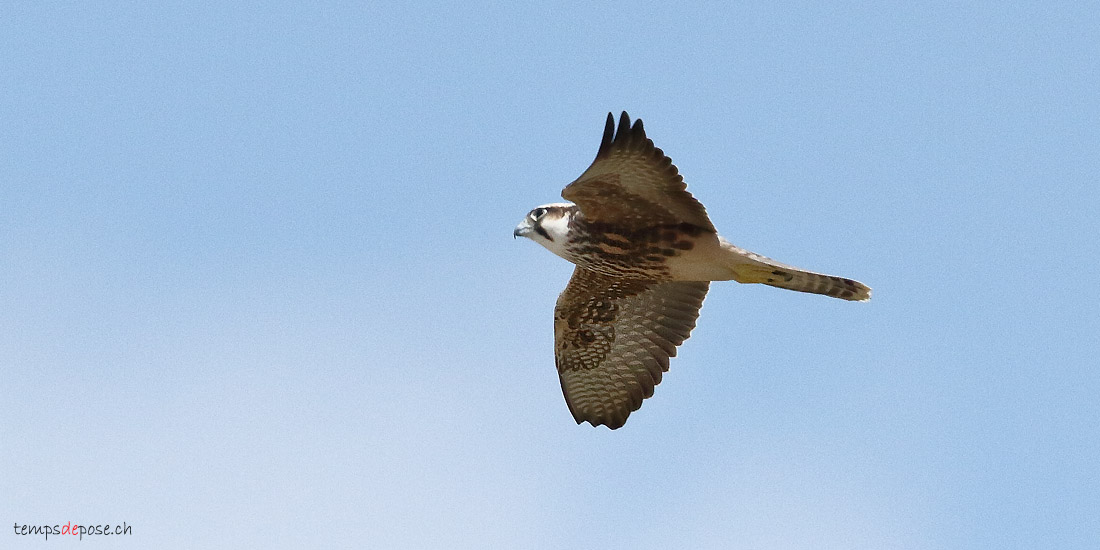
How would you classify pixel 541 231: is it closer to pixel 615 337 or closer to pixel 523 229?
pixel 523 229

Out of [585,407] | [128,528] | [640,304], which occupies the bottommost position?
[128,528]

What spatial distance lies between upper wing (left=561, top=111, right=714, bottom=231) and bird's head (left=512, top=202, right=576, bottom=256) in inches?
9.0

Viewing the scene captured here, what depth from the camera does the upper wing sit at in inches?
328

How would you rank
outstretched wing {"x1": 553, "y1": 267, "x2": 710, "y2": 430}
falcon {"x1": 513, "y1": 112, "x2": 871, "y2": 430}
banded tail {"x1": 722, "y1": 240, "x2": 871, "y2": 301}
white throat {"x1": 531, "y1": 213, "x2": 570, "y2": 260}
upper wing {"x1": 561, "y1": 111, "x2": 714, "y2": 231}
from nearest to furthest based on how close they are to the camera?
upper wing {"x1": 561, "y1": 111, "x2": 714, "y2": 231} < falcon {"x1": 513, "y1": 112, "x2": 871, "y2": 430} < banded tail {"x1": 722, "y1": 240, "x2": 871, "y2": 301} < white throat {"x1": 531, "y1": 213, "x2": 570, "y2": 260} < outstretched wing {"x1": 553, "y1": 267, "x2": 710, "y2": 430}

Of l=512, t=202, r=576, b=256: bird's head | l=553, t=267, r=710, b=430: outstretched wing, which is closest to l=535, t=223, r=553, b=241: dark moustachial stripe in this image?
l=512, t=202, r=576, b=256: bird's head

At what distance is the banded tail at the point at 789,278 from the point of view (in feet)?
29.5

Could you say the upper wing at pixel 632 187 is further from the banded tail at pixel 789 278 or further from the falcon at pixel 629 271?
the banded tail at pixel 789 278

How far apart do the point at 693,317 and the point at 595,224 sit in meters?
1.53

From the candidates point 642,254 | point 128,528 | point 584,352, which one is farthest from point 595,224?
point 128,528

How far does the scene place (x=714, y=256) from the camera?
9008 mm

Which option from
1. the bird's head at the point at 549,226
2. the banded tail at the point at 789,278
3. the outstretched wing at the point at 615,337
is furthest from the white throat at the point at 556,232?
the banded tail at the point at 789,278

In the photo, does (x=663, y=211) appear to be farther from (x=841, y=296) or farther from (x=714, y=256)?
(x=841, y=296)

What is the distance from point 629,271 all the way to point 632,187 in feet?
3.19

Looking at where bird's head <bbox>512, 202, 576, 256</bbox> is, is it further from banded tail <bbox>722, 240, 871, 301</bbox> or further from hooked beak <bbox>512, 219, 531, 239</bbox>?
banded tail <bbox>722, 240, 871, 301</bbox>
